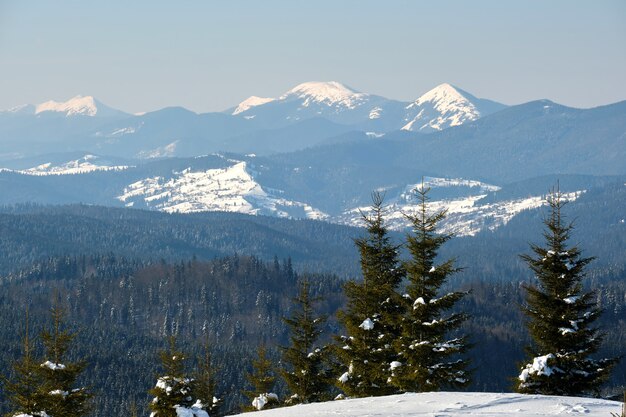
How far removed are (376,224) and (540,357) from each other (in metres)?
11.0

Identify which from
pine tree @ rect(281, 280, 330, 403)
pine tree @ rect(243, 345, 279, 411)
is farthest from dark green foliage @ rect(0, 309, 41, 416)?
pine tree @ rect(281, 280, 330, 403)

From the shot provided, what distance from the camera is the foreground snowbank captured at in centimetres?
3241

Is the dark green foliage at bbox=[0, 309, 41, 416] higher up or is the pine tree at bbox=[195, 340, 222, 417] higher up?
the dark green foliage at bbox=[0, 309, 41, 416]

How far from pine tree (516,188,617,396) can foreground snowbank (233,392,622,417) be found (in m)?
6.27

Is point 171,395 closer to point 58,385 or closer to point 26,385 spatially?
point 58,385

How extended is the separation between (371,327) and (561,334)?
Result: 29.8 feet

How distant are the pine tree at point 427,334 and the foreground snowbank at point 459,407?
202 inches

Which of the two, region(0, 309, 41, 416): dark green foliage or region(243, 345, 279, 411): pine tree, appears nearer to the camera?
region(0, 309, 41, 416): dark green foliage

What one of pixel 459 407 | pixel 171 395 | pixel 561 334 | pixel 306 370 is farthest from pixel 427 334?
pixel 171 395

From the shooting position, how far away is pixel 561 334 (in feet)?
138

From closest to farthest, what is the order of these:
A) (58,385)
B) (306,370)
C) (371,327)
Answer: (58,385), (371,327), (306,370)

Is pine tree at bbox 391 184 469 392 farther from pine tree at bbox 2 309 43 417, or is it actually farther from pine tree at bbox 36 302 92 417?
pine tree at bbox 2 309 43 417

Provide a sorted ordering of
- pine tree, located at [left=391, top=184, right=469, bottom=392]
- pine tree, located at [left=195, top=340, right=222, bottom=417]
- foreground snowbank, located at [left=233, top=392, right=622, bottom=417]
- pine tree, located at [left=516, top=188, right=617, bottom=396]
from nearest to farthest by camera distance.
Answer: foreground snowbank, located at [left=233, top=392, right=622, bottom=417]
pine tree, located at [left=516, top=188, right=617, bottom=396]
pine tree, located at [left=391, top=184, right=469, bottom=392]
pine tree, located at [left=195, top=340, right=222, bottom=417]

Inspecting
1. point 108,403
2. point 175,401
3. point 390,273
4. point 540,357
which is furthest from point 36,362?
point 108,403
